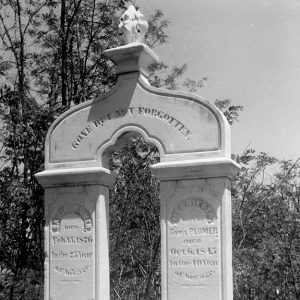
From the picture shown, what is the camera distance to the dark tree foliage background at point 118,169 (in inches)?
492

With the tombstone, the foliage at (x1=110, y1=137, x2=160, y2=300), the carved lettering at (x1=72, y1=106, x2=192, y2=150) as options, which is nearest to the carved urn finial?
the tombstone

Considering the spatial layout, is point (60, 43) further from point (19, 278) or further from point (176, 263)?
point (176, 263)

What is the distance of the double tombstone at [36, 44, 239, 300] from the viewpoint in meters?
9.12

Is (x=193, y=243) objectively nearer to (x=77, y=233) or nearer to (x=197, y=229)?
(x=197, y=229)

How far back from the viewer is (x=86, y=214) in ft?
32.8

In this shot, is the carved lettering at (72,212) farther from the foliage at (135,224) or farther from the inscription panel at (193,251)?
the foliage at (135,224)

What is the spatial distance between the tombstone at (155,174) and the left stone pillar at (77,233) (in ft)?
0.05

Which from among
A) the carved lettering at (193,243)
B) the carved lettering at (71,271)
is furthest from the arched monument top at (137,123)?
the carved lettering at (71,271)

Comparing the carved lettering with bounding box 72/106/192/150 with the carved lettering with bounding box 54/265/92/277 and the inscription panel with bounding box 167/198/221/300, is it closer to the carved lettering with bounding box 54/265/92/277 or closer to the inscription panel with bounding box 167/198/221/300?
the inscription panel with bounding box 167/198/221/300

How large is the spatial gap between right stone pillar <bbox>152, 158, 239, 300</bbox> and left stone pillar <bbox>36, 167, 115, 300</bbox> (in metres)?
0.97

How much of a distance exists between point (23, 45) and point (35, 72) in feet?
2.24

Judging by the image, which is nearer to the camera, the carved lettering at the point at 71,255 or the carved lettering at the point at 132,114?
the carved lettering at the point at 132,114

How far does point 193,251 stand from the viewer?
9.16m

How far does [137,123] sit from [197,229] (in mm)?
1717
